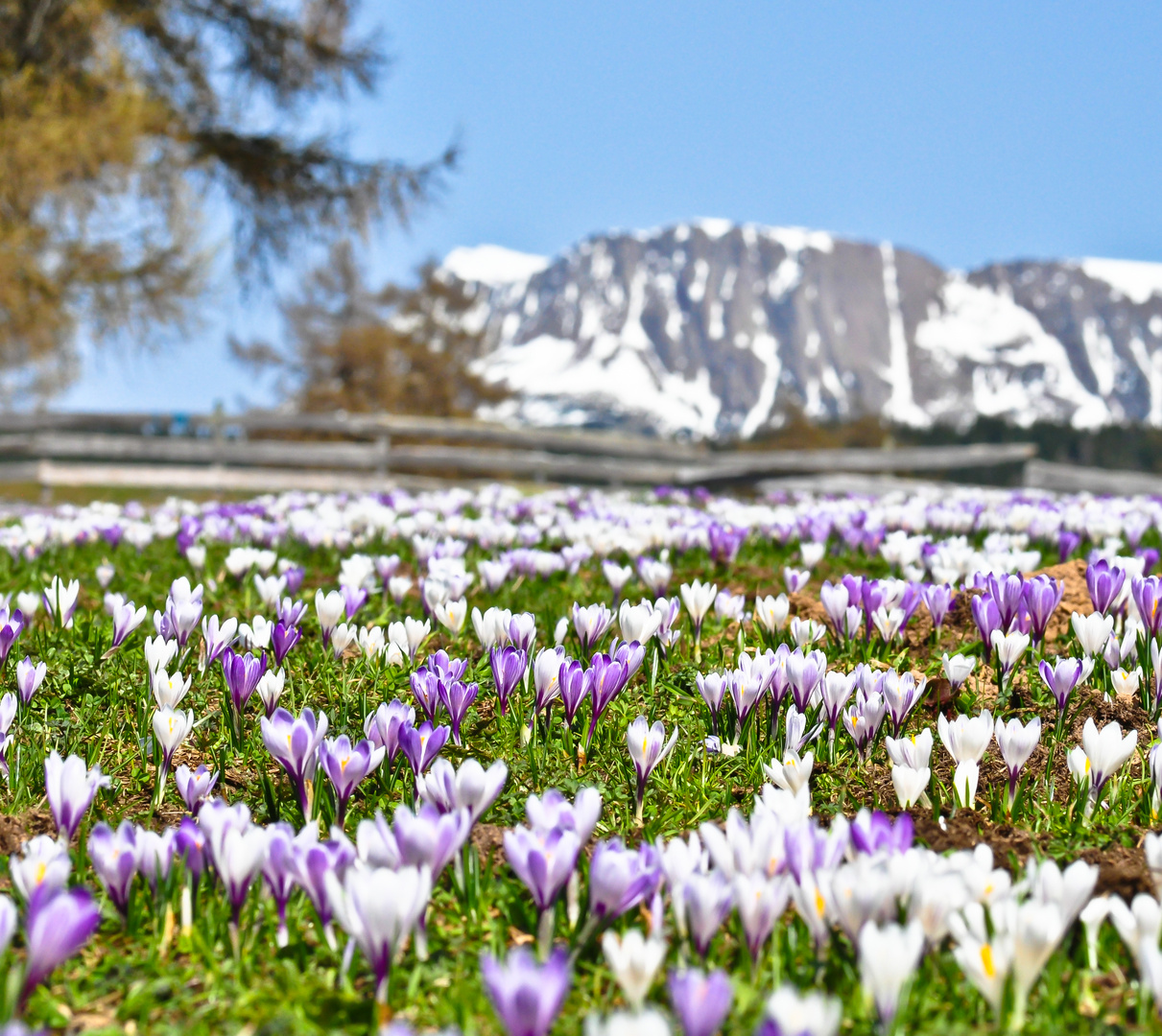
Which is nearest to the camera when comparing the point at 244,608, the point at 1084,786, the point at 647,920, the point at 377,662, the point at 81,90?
the point at 647,920

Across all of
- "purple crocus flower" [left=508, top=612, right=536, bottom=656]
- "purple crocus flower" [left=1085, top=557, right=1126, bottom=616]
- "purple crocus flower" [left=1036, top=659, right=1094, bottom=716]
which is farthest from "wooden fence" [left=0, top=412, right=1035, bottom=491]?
"purple crocus flower" [left=1036, top=659, right=1094, bottom=716]

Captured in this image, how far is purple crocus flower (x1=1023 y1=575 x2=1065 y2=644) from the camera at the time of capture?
8.58 feet

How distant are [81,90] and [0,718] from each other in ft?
49.9

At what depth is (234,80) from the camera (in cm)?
1683

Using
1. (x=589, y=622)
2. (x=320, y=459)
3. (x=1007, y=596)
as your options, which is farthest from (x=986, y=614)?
(x=320, y=459)

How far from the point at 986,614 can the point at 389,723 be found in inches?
60.4

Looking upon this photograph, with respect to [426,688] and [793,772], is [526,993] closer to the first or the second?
[793,772]

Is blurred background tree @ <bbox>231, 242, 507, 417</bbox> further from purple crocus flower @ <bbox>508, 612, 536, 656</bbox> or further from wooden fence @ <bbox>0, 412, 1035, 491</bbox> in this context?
purple crocus flower @ <bbox>508, 612, 536, 656</bbox>

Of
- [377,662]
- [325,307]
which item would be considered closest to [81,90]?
[377,662]

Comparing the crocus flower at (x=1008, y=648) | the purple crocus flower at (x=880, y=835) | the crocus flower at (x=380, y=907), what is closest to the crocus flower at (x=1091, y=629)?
the crocus flower at (x=1008, y=648)

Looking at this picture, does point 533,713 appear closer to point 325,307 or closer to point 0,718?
point 0,718

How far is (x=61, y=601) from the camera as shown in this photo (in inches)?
120

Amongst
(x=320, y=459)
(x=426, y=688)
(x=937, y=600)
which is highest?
(x=320, y=459)

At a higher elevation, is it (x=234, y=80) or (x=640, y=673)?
(x=234, y=80)
